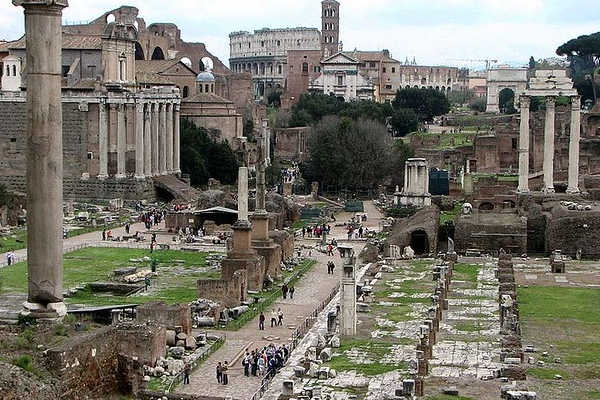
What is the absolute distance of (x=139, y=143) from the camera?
202ft

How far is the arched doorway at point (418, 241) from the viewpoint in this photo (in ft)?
149

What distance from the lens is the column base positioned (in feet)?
55.7

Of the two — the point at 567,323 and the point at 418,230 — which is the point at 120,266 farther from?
the point at 567,323

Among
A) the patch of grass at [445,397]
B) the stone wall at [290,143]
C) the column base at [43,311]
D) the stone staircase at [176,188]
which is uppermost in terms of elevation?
the stone wall at [290,143]

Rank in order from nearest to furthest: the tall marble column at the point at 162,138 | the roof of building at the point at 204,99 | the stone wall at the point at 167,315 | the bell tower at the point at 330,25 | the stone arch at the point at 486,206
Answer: the stone wall at the point at 167,315
the stone arch at the point at 486,206
the tall marble column at the point at 162,138
the roof of building at the point at 204,99
the bell tower at the point at 330,25

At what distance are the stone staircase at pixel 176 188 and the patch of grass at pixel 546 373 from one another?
134 feet

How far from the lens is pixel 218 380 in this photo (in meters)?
24.0

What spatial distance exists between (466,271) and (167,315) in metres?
12.0

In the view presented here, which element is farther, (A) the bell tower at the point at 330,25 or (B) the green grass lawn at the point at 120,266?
(A) the bell tower at the point at 330,25

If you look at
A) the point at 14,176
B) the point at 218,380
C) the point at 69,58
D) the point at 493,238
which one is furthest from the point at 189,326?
the point at 69,58

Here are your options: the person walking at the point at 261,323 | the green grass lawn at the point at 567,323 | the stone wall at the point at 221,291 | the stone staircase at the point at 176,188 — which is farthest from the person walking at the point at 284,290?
the stone staircase at the point at 176,188

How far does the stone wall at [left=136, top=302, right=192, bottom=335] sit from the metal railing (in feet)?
8.64

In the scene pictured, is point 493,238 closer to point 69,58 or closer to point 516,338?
point 516,338

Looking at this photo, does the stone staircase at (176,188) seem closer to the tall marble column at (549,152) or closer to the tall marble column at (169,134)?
the tall marble column at (169,134)
